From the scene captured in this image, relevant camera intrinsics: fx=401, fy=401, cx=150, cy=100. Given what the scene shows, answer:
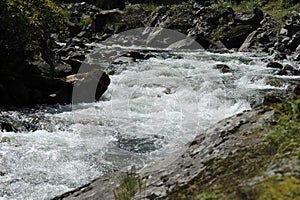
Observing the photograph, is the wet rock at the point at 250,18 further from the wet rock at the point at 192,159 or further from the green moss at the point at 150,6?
the wet rock at the point at 192,159

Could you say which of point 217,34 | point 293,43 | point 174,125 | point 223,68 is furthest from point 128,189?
point 217,34

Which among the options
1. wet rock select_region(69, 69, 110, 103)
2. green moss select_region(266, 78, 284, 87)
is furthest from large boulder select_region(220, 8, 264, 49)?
wet rock select_region(69, 69, 110, 103)

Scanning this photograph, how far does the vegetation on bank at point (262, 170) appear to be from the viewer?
2240mm

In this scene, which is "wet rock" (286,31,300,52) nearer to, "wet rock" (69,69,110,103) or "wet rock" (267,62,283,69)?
"wet rock" (267,62,283,69)

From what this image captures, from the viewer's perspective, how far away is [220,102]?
12664 mm

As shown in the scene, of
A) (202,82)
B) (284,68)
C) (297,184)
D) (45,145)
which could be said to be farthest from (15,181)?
(284,68)

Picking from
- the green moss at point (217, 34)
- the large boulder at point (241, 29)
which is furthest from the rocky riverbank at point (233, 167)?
the green moss at point (217, 34)

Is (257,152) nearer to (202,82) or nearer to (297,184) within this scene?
(297,184)

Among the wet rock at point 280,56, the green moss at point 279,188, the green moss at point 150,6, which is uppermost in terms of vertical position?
the green moss at point 279,188

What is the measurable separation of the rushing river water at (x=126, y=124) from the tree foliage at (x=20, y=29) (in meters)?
3.02

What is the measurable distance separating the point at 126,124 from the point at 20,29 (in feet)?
20.3

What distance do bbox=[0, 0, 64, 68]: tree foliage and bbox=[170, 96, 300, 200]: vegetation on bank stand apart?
12.4 metres

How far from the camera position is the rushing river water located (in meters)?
7.37

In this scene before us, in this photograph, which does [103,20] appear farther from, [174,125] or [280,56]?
[174,125]
